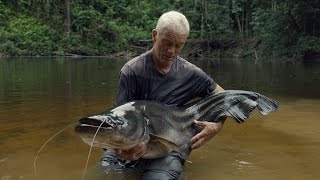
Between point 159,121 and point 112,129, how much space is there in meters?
0.70

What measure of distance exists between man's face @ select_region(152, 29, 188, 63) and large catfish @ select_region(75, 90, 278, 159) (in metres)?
0.39

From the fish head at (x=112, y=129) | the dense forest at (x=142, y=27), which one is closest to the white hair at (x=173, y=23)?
the fish head at (x=112, y=129)

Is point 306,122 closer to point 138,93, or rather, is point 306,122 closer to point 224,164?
point 224,164

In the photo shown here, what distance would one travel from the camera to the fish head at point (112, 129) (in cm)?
309

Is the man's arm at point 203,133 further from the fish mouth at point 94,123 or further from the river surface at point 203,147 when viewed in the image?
the fish mouth at point 94,123

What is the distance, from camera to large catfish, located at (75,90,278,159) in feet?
10.2

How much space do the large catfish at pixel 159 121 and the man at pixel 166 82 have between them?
0.10 meters

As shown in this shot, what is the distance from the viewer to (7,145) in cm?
584

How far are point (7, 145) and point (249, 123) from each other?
369 centimetres

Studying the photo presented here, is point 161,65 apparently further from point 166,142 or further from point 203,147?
point 203,147

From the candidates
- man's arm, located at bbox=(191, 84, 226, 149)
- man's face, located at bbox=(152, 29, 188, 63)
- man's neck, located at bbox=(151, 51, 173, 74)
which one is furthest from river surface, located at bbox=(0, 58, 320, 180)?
man's face, located at bbox=(152, 29, 188, 63)

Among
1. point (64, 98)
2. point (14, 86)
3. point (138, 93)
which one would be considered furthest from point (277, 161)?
point (14, 86)

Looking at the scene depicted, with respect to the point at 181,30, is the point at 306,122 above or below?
below

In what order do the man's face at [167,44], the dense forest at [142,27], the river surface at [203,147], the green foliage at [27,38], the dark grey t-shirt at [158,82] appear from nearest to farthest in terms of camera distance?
the man's face at [167,44], the dark grey t-shirt at [158,82], the river surface at [203,147], the dense forest at [142,27], the green foliage at [27,38]
